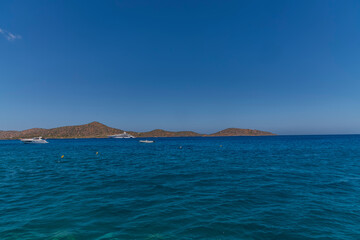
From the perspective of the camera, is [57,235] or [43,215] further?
[43,215]

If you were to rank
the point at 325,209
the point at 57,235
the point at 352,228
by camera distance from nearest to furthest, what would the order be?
the point at 57,235, the point at 352,228, the point at 325,209

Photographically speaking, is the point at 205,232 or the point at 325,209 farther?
the point at 325,209

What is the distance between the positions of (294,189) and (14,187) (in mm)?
25879

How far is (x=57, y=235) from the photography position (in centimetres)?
803

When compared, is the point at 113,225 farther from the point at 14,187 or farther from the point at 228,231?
the point at 14,187

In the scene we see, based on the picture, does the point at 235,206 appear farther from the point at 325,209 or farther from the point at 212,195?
the point at 325,209

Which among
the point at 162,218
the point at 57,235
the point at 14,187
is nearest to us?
the point at 57,235

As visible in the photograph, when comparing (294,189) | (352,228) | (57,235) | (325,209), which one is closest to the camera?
(57,235)

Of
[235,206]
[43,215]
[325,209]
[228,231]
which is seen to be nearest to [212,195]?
[235,206]

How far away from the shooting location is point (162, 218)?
980cm

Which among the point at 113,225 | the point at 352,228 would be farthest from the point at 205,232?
the point at 352,228

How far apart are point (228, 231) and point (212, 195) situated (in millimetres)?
5258

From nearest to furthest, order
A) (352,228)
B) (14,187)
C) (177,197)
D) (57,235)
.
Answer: (57,235)
(352,228)
(177,197)
(14,187)

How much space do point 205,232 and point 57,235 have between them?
6.99 meters
